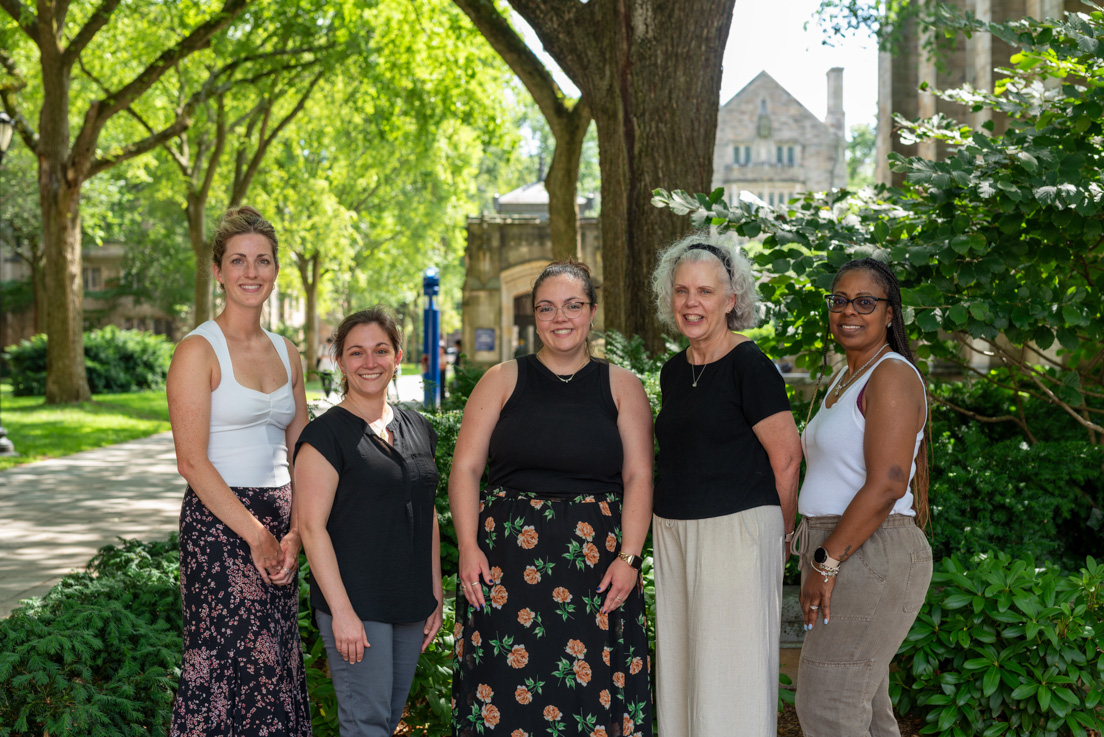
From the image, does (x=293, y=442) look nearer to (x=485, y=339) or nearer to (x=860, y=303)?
(x=860, y=303)

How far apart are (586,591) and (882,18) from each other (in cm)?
1117

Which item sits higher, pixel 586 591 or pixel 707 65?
pixel 707 65

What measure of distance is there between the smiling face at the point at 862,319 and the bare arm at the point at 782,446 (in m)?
0.32

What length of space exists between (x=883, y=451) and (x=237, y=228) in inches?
84.0

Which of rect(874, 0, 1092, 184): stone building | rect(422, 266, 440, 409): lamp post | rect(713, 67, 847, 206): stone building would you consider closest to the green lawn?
rect(422, 266, 440, 409): lamp post

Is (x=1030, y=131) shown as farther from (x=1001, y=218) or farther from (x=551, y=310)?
(x=551, y=310)

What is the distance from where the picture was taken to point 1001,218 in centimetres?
404

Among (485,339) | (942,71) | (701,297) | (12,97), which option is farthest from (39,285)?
(701,297)

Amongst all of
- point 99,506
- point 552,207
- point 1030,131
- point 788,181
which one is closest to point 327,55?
point 552,207

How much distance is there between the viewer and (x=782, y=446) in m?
2.89

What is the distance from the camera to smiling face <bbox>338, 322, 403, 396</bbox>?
2.95 m

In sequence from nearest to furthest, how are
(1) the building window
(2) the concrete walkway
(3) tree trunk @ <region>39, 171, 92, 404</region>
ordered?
(2) the concrete walkway, (3) tree trunk @ <region>39, 171, 92, 404</region>, (1) the building window

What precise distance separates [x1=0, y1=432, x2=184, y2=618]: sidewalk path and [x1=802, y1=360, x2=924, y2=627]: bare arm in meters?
4.88

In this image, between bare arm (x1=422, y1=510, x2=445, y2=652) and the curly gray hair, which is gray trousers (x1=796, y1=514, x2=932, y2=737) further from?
bare arm (x1=422, y1=510, x2=445, y2=652)
